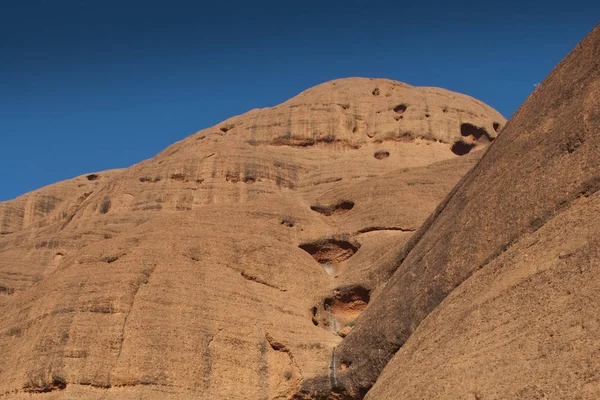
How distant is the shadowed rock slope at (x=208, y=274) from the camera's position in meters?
25.9

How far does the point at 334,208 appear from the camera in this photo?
128ft

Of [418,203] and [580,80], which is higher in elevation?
[418,203]

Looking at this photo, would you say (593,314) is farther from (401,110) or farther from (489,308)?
(401,110)

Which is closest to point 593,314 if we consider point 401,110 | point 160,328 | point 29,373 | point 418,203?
point 160,328

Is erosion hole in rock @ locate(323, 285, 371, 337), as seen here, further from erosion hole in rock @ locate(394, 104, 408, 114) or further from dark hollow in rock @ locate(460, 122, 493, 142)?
dark hollow in rock @ locate(460, 122, 493, 142)

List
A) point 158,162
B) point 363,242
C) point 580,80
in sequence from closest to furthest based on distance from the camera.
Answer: point 580,80
point 363,242
point 158,162

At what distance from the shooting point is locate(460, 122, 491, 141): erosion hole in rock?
58.7 meters

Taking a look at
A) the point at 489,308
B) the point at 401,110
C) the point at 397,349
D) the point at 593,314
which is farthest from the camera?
the point at 401,110

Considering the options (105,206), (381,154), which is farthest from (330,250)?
(381,154)

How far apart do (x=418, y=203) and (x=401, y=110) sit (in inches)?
943

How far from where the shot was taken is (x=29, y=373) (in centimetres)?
2605

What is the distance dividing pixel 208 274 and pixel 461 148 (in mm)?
32292

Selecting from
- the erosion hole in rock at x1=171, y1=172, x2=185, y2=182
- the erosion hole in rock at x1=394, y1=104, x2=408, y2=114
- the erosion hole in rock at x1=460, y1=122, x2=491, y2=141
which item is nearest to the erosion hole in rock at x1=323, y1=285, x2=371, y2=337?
the erosion hole in rock at x1=171, y1=172, x2=185, y2=182

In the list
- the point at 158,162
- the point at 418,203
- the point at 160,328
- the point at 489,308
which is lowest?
the point at 489,308
